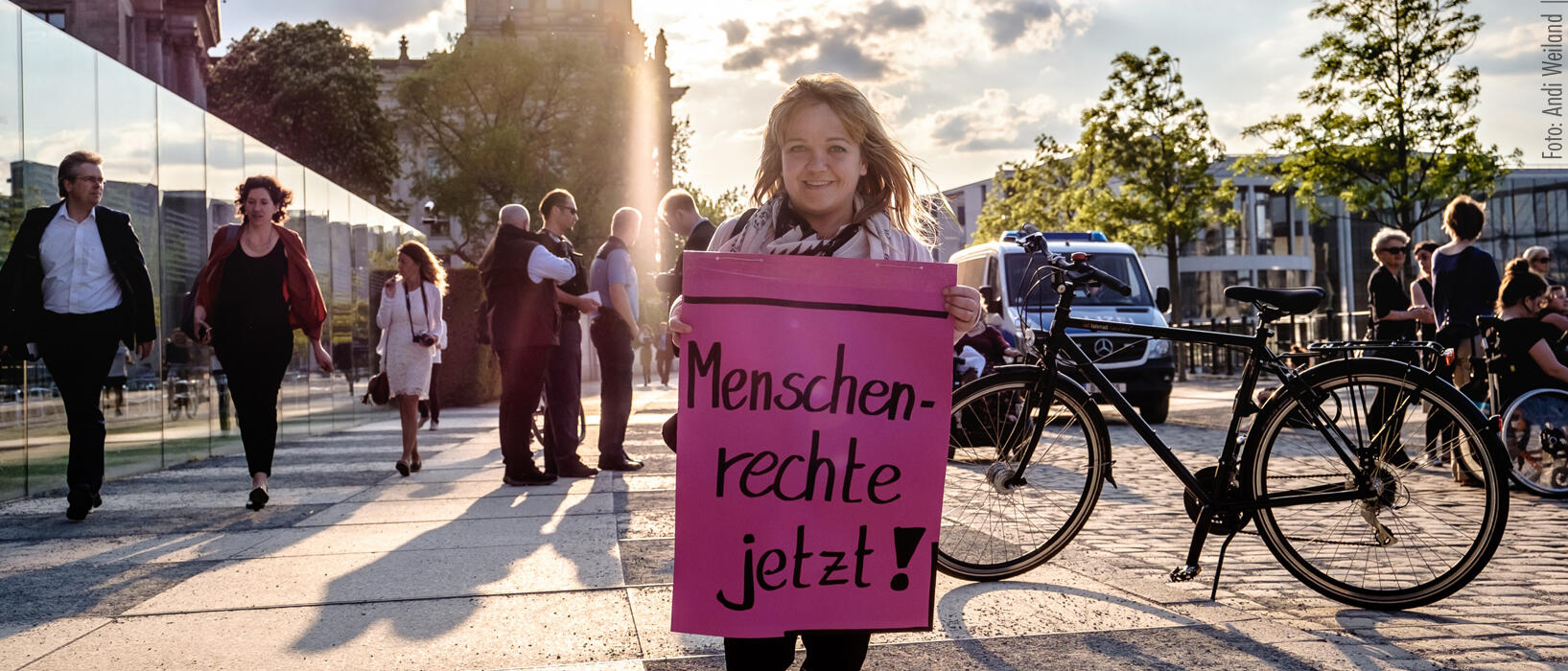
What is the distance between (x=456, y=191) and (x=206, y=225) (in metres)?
36.4

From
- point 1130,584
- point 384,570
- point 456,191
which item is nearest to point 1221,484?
point 1130,584

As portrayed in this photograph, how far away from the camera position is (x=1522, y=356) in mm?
8133

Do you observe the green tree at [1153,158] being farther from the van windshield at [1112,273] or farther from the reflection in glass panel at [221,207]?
the reflection in glass panel at [221,207]

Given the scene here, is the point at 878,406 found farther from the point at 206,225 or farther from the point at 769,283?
the point at 206,225

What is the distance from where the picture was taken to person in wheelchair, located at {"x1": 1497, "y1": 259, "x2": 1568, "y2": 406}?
26.4 feet

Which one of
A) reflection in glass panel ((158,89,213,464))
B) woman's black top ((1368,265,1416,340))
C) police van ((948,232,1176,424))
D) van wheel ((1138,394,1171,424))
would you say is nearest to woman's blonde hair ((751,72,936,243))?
woman's black top ((1368,265,1416,340))

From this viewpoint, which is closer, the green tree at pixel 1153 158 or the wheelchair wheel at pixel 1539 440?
the wheelchair wheel at pixel 1539 440

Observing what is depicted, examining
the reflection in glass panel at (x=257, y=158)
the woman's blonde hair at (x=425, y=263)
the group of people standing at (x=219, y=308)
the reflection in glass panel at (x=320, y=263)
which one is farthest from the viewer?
the reflection in glass panel at (x=320, y=263)

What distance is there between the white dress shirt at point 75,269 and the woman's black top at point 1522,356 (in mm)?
8102

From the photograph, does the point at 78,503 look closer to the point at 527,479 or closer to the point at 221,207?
the point at 527,479

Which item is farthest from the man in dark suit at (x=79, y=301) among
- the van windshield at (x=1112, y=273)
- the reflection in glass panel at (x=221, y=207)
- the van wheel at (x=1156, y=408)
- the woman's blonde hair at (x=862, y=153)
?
the van wheel at (x=1156, y=408)

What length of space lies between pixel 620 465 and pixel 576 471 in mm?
402

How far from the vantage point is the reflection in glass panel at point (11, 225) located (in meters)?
7.72

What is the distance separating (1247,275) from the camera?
6272 cm
